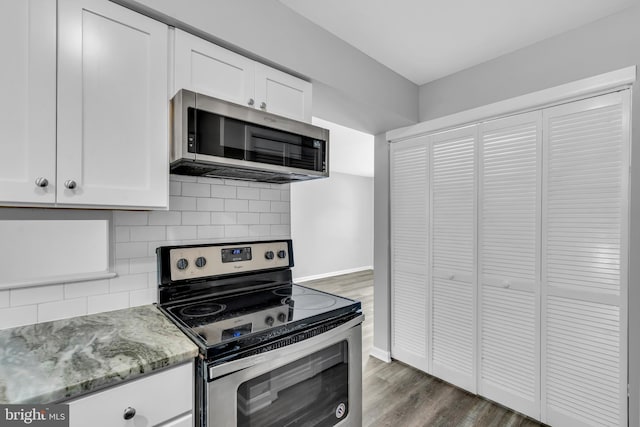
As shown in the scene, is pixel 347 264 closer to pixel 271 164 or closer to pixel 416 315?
pixel 416 315

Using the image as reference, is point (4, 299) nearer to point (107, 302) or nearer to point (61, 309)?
point (61, 309)

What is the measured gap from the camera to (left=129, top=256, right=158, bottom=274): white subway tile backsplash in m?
1.45

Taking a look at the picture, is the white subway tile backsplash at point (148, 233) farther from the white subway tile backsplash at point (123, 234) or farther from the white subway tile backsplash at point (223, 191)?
the white subway tile backsplash at point (223, 191)

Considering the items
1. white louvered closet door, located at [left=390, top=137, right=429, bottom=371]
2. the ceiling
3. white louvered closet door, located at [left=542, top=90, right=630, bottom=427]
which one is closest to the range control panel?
white louvered closet door, located at [left=390, top=137, right=429, bottom=371]

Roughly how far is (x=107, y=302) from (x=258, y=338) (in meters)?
0.76

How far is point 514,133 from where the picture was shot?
2.09 m

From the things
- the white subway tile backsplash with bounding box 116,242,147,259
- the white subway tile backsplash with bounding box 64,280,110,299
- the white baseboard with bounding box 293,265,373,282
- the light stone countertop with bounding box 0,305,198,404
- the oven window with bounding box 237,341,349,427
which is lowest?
the white baseboard with bounding box 293,265,373,282

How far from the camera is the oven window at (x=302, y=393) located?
3.84 feet

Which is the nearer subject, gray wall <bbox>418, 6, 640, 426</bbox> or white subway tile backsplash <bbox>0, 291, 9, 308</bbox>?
white subway tile backsplash <bbox>0, 291, 9, 308</bbox>

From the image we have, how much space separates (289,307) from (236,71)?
47.3 inches

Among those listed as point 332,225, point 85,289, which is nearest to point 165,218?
point 85,289

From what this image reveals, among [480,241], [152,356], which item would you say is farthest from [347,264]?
[152,356]

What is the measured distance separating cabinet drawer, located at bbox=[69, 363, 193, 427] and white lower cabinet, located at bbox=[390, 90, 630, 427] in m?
2.03

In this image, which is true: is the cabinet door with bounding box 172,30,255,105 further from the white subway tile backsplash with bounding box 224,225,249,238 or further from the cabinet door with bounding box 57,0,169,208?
the white subway tile backsplash with bounding box 224,225,249,238
